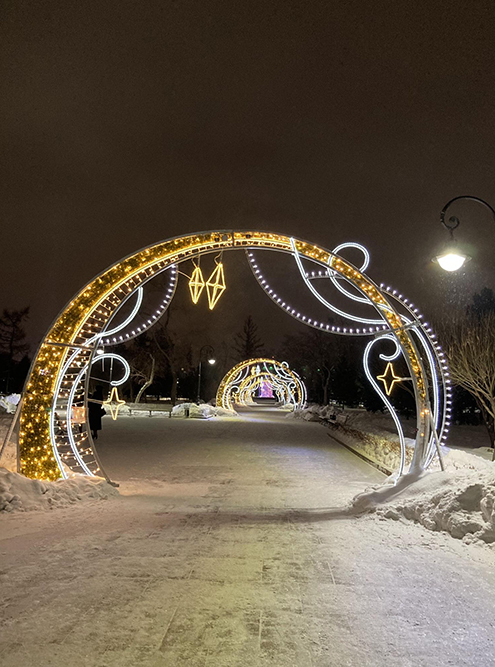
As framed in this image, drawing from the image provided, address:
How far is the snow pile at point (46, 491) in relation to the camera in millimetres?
6082

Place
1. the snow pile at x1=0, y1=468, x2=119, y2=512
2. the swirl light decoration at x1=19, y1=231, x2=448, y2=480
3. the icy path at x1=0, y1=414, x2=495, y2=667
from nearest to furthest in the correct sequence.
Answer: the icy path at x1=0, y1=414, x2=495, y2=667, the snow pile at x1=0, y1=468, x2=119, y2=512, the swirl light decoration at x1=19, y1=231, x2=448, y2=480

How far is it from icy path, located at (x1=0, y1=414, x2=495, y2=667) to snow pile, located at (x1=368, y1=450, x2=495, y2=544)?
223 millimetres

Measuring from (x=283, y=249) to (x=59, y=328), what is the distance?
3630 millimetres

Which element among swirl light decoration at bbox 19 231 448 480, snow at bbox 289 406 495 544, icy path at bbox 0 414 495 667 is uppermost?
swirl light decoration at bbox 19 231 448 480

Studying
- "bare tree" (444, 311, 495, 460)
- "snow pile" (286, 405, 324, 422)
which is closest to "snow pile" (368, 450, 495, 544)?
"bare tree" (444, 311, 495, 460)

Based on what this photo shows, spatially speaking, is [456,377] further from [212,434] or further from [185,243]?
[185,243]

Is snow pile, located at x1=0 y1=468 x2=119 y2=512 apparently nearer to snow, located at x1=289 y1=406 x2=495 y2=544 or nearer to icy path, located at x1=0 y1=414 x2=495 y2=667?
icy path, located at x1=0 y1=414 x2=495 y2=667

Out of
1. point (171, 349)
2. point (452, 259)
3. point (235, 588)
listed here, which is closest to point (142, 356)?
point (171, 349)

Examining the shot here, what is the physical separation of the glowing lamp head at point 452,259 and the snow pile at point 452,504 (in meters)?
2.48

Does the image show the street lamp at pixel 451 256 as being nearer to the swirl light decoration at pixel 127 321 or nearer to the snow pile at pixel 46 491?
the swirl light decoration at pixel 127 321

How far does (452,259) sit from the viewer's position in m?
6.01

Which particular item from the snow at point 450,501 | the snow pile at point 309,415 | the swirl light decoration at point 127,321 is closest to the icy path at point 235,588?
the snow at point 450,501

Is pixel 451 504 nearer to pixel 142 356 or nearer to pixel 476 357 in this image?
pixel 476 357

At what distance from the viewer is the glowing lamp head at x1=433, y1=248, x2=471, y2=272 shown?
5969 millimetres
